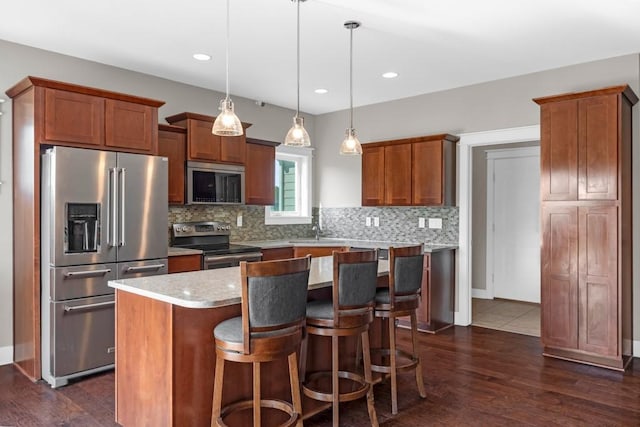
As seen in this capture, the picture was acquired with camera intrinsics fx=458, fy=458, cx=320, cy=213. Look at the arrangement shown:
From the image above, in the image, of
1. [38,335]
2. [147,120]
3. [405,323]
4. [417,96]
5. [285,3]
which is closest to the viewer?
[285,3]

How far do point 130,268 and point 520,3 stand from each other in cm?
352

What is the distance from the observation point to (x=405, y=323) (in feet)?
17.0

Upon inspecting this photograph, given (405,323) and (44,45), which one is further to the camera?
(405,323)

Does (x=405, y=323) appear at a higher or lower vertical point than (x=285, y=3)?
lower

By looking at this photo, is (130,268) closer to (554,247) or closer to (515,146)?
(554,247)

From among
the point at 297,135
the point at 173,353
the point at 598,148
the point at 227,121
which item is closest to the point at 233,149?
the point at 297,135

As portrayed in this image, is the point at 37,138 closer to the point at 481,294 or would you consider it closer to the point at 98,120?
the point at 98,120

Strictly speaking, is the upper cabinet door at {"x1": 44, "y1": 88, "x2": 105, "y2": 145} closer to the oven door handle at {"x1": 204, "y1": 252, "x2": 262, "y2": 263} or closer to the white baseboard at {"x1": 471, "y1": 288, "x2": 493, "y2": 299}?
the oven door handle at {"x1": 204, "y1": 252, "x2": 262, "y2": 263}

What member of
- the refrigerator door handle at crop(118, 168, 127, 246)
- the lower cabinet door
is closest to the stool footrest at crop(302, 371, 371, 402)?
the refrigerator door handle at crop(118, 168, 127, 246)

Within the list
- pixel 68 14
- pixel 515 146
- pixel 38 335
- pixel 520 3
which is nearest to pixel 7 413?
pixel 38 335

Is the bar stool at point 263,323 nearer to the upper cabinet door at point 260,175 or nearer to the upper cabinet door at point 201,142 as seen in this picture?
the upper cabinet door at point 201,142

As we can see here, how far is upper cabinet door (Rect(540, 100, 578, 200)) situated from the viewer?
394 cm

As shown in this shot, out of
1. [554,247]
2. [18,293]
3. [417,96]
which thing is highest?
[417,96]

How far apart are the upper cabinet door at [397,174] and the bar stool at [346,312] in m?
2.81
